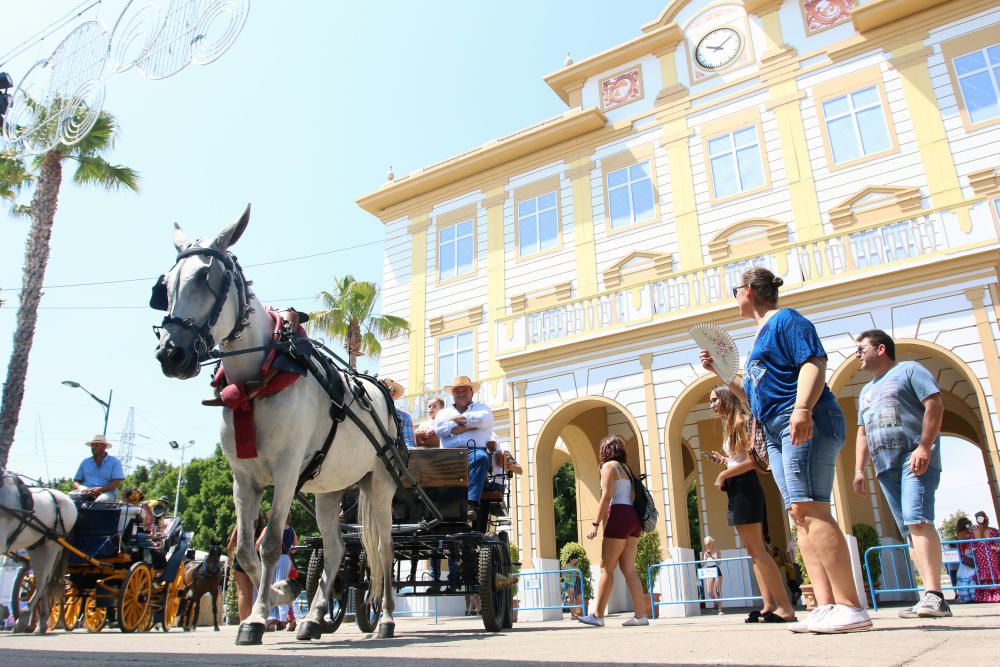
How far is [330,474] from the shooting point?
5.52 meters

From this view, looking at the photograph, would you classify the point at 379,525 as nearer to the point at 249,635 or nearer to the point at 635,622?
the point at 249,635

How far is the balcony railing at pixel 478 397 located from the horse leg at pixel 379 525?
46.1 feet

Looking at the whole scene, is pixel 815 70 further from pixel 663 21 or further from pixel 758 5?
pixel 663 21

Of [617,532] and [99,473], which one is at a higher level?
[99,473]

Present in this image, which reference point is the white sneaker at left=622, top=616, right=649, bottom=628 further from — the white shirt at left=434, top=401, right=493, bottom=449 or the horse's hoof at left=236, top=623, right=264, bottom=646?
the horse's hoof at left=236, top=623, right=264, bottom=646

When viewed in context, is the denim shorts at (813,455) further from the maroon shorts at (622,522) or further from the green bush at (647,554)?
the green bush at (647,554)

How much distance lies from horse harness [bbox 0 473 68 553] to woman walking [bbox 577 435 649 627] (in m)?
6.47

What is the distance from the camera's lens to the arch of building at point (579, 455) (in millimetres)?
15844

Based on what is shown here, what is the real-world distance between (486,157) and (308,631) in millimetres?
20951

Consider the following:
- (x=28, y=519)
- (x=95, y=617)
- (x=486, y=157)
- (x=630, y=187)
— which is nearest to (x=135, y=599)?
(x=95, y=617)

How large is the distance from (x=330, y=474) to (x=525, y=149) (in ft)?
65.7

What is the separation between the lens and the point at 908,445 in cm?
572

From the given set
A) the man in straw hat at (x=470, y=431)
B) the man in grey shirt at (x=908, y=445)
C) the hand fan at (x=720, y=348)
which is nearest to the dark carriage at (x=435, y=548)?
the man in straw hat at (x=470, y=431)

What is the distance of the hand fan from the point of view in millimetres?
5125
